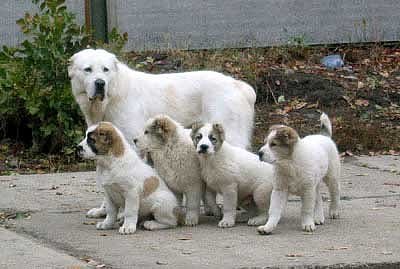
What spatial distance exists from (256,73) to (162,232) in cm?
627

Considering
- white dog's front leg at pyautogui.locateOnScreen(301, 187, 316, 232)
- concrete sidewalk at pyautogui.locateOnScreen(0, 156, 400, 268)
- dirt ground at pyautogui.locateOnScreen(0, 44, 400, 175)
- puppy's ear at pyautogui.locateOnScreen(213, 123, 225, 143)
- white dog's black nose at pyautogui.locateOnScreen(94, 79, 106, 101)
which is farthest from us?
dirt ground at pyautogui.locateOnScreen(0, 44, 400, 175)

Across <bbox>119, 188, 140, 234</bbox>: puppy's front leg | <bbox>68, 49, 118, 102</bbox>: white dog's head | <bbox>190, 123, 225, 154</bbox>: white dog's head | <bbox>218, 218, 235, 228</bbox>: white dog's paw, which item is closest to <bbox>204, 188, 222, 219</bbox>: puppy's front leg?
<bbox>218, 218, 235, 228</bbox>: white dog's paw

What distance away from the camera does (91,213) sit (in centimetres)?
840

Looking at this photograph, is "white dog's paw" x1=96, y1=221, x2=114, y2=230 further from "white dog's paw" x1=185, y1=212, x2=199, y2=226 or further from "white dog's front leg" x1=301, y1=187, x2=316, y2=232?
"white dog's front leg" x1=301, y1=187, x2=316, y2=232

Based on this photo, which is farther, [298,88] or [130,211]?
[298,88]

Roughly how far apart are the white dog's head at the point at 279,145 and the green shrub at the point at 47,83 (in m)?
4.31

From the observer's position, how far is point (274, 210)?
7.48 m

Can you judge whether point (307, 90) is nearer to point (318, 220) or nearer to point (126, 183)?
point (318, 220)

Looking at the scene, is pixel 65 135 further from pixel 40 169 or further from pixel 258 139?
pixel 258 139

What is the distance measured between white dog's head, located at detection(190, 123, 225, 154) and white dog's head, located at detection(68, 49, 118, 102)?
1.03m

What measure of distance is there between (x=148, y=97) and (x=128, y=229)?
149 cm

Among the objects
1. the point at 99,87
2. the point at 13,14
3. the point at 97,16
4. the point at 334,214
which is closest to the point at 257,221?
the point at 334,214

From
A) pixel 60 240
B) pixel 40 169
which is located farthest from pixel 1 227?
pixel 40 169

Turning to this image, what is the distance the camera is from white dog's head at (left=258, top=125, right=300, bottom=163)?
7375 millimetres
